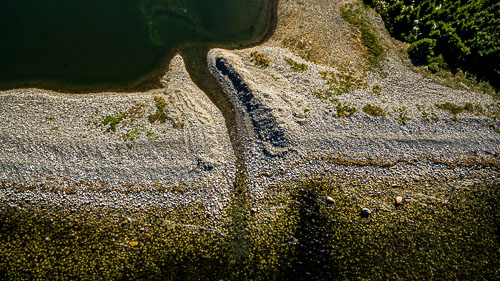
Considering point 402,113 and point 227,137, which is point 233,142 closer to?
point 227,137

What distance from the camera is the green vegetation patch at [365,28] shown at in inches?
1294

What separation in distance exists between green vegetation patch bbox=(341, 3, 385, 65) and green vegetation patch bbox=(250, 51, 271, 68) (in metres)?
12.4

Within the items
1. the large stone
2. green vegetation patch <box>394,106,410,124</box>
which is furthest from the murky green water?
the large stone

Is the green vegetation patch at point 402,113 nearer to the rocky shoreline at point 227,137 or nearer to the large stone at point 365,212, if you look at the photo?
the rocky shoreline at point 227,137

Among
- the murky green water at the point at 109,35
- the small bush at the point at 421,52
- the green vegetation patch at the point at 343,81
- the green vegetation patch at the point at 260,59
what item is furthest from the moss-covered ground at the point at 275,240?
the small bush at the point at 421,52

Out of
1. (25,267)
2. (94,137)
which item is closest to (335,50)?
(94,137)

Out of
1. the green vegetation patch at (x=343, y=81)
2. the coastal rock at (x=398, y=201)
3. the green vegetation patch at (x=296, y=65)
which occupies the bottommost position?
the coastal rock at (x=398, y=201)

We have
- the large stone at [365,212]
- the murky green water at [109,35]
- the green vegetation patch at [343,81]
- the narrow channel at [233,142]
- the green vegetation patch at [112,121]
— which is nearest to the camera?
the narrow channel at [233,142]

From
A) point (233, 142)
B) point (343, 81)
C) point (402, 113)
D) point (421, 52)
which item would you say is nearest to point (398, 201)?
point (402, 113)

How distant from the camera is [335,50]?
109ft

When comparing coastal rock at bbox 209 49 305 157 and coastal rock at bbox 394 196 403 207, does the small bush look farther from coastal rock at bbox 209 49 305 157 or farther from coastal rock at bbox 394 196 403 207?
coastal rock at bbox 394 196 403 207

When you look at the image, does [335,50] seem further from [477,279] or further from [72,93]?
[72,93]

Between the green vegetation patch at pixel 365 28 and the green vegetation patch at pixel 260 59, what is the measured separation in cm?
1244

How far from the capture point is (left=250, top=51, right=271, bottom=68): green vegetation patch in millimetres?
31344
